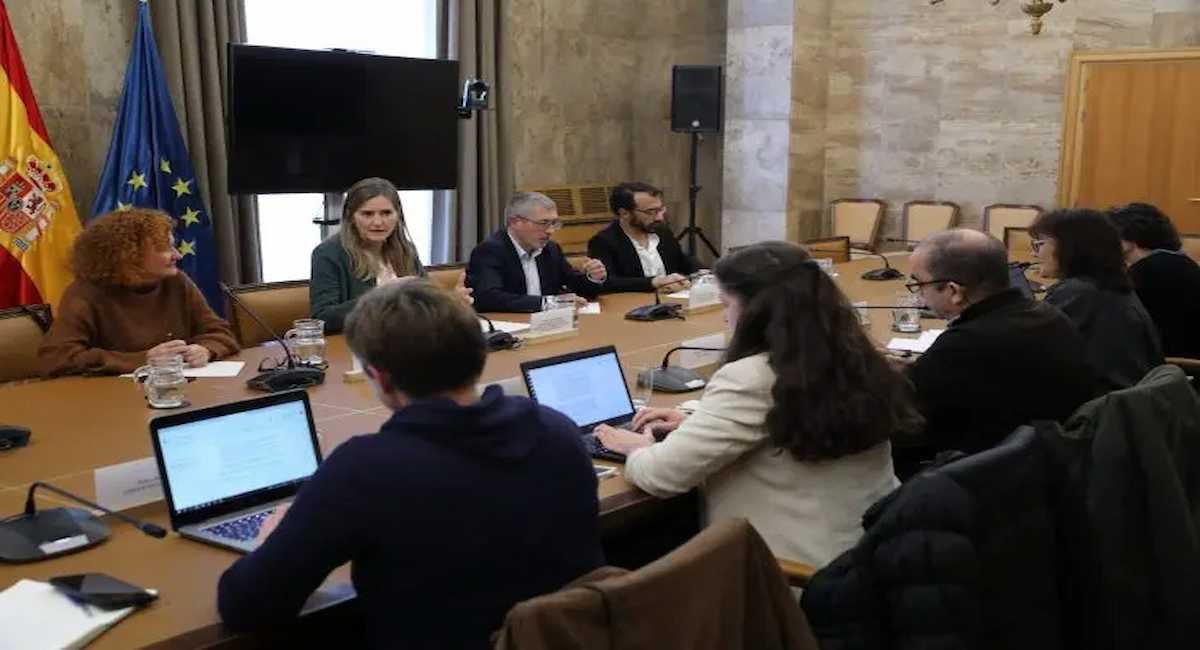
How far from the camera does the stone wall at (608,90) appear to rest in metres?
8.02

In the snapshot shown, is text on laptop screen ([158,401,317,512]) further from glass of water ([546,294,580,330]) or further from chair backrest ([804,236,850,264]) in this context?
chair backrest ([804,236,850,264])

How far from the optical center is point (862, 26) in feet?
28.5

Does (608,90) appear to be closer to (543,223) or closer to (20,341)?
(543,223)

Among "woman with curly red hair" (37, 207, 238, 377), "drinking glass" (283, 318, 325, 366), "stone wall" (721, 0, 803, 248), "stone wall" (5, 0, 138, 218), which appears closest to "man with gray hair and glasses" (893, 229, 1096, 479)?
"drinking glass" (283, 318, 325, 366)

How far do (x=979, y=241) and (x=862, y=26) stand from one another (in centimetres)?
615

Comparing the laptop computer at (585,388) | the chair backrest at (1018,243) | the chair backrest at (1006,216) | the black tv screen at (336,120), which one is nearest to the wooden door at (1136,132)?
the chair backrest at (1006,216)

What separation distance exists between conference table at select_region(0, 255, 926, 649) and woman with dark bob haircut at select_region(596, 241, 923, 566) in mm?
182

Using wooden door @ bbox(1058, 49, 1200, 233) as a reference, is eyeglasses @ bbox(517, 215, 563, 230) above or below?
below

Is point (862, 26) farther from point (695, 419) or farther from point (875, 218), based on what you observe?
point (695, 419)

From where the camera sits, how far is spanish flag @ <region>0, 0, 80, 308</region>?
496 cm

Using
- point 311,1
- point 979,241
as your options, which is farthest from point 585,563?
point 311,1

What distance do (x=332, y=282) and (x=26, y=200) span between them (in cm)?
177

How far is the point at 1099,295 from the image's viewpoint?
356cm

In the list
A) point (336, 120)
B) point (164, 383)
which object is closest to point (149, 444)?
point (164, 383)
